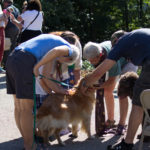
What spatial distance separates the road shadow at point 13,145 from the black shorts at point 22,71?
3.19 feet

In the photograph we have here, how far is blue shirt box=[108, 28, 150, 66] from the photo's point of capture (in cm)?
389

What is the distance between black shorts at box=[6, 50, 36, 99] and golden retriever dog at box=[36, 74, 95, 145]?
22.5 inches

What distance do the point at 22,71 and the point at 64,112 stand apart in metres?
0.99

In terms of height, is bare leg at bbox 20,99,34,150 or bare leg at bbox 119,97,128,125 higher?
bare leg at bbox 20,99,34,150

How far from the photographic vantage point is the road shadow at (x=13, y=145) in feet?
14.7

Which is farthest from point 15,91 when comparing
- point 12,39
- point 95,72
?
point 12,39

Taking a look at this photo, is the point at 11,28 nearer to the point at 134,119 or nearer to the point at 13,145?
the point at 13,145

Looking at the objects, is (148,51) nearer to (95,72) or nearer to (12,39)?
(95,72)

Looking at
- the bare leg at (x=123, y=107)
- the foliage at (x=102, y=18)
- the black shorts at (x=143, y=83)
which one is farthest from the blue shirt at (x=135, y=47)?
the foliage at (x=102, y=18)

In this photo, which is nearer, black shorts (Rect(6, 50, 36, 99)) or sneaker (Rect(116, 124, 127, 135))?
black shorts (Rect(6, 50, 36, 99))

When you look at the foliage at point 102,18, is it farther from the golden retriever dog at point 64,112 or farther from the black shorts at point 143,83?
the black shorts at point 143,83

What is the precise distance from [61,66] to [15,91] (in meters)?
0.84

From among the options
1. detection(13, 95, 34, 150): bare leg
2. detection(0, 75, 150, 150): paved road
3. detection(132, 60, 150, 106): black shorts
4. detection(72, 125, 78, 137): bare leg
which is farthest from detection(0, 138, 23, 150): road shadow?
detection(132, 60, 150, 106): black shorts

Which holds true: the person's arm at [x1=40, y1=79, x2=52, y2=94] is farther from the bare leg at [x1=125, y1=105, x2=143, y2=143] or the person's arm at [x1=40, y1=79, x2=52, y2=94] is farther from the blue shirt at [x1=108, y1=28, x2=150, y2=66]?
the bare leg at [x1=125, y1=105, x2=143, y2=143]
